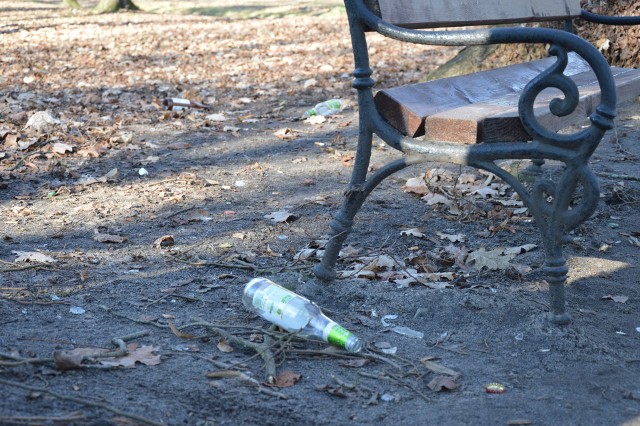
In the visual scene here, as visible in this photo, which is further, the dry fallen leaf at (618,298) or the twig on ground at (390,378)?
the dry fallen leaf at (618,298)

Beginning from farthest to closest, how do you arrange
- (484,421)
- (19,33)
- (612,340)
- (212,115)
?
(19,33) < (212,115) < (612,340) < (484,421)

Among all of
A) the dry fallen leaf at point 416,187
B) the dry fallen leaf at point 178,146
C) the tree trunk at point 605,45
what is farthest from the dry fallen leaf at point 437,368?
the tree trunk at point 605,45

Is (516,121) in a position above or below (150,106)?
above

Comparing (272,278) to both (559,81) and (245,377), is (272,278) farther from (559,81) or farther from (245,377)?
(559,81)

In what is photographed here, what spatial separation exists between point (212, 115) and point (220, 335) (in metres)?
4.14

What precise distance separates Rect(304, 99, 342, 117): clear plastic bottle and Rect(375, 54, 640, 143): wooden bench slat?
307cm

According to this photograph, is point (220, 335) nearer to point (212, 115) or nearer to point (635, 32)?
point (212, 115)

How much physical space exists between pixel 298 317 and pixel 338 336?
16 centimetres

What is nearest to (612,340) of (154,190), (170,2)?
(154,190)

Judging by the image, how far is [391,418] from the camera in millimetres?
2225

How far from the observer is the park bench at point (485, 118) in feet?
8.04

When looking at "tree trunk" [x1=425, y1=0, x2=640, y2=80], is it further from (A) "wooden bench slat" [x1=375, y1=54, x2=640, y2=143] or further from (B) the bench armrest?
(B) the bench armrest

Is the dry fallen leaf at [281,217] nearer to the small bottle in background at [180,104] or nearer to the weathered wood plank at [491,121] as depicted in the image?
the weathered wood plank at [491,121]

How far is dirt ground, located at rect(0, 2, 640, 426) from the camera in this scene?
228cm
